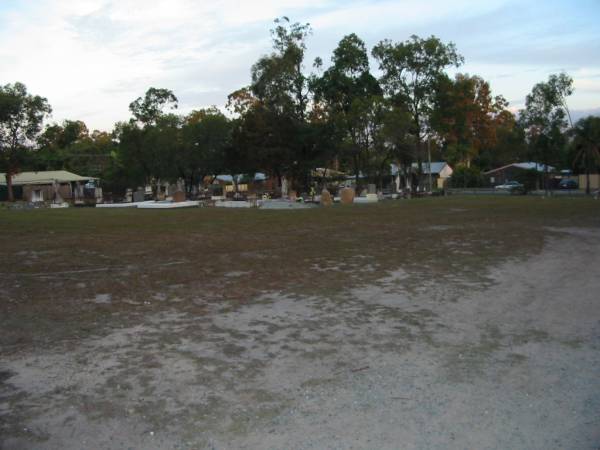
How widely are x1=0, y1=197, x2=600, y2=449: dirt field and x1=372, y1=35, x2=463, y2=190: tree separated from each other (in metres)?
45.4

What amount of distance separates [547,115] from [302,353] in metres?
50.6

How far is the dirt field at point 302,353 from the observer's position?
3791mm

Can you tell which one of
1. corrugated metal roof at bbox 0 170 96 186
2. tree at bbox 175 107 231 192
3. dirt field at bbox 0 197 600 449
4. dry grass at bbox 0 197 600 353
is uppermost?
tree at bbox 175 107 231 192

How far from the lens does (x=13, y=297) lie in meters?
8.04

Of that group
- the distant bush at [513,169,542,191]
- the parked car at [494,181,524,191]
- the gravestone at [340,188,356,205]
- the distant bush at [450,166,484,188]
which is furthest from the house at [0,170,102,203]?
the distant bush at [450,166,484,188]

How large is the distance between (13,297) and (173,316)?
2841mm

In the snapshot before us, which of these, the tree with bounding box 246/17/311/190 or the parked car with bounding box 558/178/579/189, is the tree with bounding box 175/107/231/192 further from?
the parked car with bounding box 558/178/579/189

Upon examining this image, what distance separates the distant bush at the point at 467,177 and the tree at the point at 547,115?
21605 mm

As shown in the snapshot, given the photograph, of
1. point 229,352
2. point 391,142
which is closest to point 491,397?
point 229,352

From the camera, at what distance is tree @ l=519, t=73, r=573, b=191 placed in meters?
47.9

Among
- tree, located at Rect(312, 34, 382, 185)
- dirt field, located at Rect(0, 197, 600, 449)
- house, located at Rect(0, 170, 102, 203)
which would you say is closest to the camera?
dirt field, located at Rect(0, 197, 600, 449)

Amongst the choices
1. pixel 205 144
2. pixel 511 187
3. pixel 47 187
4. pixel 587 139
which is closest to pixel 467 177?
pixel 511 187

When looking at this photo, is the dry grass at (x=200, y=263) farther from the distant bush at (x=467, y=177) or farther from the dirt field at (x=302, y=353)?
the distant bush at (x=467, y=177)

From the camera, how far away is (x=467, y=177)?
242 ft
